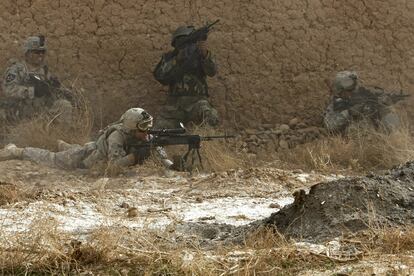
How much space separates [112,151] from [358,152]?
8.38ft

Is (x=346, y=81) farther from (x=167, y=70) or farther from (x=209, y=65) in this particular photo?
(x=167, y=70)

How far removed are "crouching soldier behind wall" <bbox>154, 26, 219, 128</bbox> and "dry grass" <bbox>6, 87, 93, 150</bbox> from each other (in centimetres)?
82

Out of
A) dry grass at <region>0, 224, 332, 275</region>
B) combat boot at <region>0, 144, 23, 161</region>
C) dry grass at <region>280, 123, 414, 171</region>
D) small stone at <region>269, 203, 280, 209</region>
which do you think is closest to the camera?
dry grass at <region>0, 224, 332, 275</region>

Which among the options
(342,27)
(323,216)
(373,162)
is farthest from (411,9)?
(323,216)

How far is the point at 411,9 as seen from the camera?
10312 mm

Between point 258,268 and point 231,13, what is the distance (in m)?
6.42

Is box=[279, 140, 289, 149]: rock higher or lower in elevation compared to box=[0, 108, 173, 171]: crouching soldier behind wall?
lower

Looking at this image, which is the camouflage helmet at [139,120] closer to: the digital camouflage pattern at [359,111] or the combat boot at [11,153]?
the combat boot at [11,153]

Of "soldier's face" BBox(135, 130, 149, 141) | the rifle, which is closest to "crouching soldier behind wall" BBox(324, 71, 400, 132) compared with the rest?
the rifle

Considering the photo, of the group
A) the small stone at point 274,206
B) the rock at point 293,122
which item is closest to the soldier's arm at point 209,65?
the rock at point 293,122

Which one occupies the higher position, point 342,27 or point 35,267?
point 342,27

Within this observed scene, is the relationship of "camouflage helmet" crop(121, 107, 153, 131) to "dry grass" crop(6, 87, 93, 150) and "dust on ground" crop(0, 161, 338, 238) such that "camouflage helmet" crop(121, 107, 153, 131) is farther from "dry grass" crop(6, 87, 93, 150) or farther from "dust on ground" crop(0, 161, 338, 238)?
"dry grass" crop(6, 87, 93, 150)

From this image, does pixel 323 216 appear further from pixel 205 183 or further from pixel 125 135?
pixel 125 135

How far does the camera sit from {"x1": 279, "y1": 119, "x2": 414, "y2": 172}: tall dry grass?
832cm
